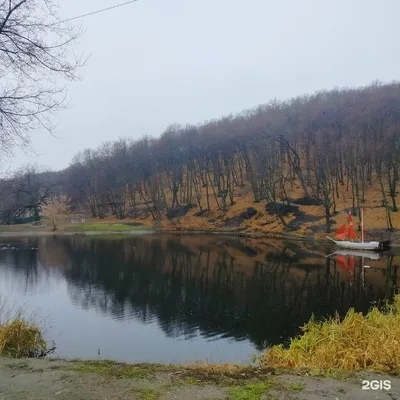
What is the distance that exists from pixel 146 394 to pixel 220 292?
14.5 meters

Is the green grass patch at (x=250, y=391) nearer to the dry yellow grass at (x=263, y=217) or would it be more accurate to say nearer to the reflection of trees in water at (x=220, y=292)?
the reflection of trees in water at (x=220, y=292)

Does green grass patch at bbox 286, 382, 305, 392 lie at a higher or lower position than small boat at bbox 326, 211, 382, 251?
higher

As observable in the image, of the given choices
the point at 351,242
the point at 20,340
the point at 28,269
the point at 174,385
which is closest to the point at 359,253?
the point at 351,242

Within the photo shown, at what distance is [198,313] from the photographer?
15500mm

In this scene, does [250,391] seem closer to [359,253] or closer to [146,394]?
[146,394]

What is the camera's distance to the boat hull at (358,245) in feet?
108

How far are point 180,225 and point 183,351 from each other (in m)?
49.4

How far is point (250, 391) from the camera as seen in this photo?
4988mm

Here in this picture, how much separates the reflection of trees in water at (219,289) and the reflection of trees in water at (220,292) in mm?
32

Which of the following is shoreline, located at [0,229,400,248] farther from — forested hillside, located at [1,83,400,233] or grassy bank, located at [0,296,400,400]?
grassy bank, located at [0,296,400,400]

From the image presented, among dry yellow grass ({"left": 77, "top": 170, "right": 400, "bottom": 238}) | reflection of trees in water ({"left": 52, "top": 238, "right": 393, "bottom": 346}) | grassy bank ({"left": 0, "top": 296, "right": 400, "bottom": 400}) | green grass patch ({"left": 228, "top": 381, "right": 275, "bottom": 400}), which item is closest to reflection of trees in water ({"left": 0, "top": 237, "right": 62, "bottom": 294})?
reflection of trees in water ({"left": 52, "top": 238, "right": 393, "bottom": 346})

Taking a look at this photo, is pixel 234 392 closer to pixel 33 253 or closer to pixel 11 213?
pixel 33 253

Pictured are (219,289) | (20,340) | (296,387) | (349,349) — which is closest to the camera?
(296,387)

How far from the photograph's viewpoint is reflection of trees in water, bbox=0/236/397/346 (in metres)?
14.3
